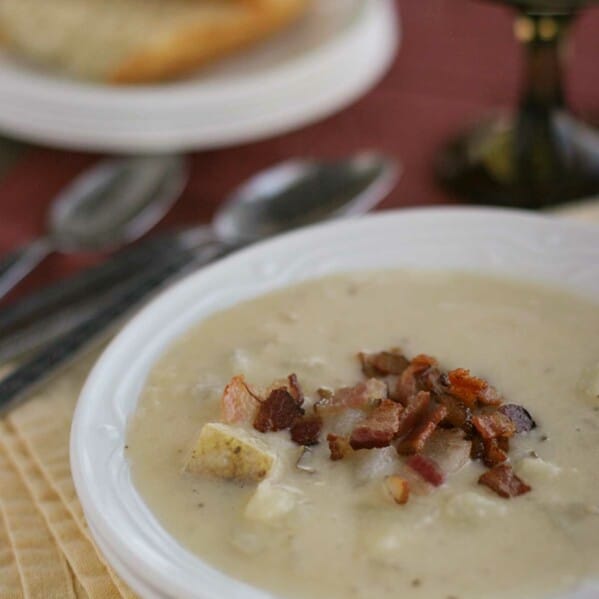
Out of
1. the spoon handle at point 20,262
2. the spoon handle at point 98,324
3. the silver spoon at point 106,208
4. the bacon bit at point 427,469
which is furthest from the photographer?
the silver spoon at point 106,208

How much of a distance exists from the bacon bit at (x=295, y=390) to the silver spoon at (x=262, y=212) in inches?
21.1

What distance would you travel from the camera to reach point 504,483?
4.55 feet

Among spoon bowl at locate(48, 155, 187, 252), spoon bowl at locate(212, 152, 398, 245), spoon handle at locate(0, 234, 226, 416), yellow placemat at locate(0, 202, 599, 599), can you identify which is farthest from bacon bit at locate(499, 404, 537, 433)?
spoon bowl at locate(48, 155, 187, 252)

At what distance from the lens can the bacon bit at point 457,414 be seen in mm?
1487

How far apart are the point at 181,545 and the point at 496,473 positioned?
41cm

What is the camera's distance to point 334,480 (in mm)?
1428

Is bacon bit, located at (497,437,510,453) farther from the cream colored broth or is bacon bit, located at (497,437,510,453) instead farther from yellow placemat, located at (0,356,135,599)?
yellow placemat, located at (0,356,135,599)

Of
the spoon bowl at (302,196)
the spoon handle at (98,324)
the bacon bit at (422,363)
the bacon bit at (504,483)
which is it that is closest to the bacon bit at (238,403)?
the bacon bit at (422,363)

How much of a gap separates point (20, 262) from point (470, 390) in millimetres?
1245

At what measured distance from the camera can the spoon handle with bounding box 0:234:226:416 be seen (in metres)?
1.86

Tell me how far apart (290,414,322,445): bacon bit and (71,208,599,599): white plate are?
230mm

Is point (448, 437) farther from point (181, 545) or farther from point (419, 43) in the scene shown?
point (419, 43)

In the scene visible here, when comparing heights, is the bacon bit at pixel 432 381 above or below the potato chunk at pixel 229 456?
below

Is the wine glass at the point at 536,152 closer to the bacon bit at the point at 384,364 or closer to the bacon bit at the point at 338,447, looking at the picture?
the bacon bit at the point at 384,364
